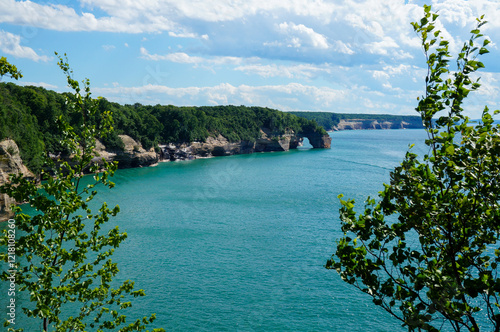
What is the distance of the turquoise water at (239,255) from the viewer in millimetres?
21500

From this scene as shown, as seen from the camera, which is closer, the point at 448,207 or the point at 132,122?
the point at 448,207

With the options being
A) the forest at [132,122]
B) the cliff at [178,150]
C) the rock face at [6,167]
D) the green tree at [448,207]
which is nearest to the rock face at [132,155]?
the cliff at [178,150]

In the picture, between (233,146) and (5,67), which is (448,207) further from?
(233,146)

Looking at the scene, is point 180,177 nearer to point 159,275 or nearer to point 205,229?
point 205,229

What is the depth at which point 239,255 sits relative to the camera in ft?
99.7

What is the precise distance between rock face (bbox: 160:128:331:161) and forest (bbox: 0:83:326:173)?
5.55ft

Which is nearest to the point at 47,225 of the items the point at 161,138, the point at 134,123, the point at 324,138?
the point at 134,123

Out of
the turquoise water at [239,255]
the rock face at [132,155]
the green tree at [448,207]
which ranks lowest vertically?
the turquoise water at [239,255]

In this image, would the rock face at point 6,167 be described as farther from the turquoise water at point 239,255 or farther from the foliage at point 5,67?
the foliage at point 5,67

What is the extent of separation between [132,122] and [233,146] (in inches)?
1344

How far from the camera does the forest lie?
48.1 meters

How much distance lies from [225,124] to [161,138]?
27.7 meters

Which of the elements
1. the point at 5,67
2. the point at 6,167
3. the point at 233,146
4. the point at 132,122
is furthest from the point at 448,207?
the point at 233,146

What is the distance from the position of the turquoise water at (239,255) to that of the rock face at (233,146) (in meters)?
31.8
